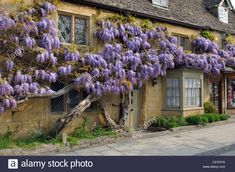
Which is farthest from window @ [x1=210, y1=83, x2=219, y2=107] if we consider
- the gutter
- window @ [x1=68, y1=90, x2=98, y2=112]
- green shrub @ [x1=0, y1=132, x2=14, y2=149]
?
green shrub @ [x1=0, y1=132, x2=14, y2=149]

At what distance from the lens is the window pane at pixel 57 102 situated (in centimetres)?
1275

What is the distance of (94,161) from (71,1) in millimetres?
7169

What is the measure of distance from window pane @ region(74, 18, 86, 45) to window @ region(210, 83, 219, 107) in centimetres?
1033

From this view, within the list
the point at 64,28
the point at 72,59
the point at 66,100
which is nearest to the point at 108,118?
the point at 66,100

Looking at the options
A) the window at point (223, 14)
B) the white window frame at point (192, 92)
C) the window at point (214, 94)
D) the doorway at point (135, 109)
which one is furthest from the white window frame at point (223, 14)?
the doorway at point (135, 109)

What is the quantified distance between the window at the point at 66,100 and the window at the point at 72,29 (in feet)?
6.01

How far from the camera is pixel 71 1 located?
13211mm

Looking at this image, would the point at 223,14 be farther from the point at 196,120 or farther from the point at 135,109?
the point at 135,109

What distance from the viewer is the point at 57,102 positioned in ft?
42.4

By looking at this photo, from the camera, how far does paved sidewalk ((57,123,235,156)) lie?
10.6 meters

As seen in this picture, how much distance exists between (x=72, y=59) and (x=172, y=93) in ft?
21.2

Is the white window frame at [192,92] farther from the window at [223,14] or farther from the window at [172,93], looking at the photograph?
the window at [223,14]

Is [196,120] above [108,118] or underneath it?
underneath

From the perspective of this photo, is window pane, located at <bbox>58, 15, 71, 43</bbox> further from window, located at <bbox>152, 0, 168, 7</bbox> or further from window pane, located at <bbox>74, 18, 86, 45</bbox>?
window, located at <bbox>152, 0, 168, 7</bbox>
